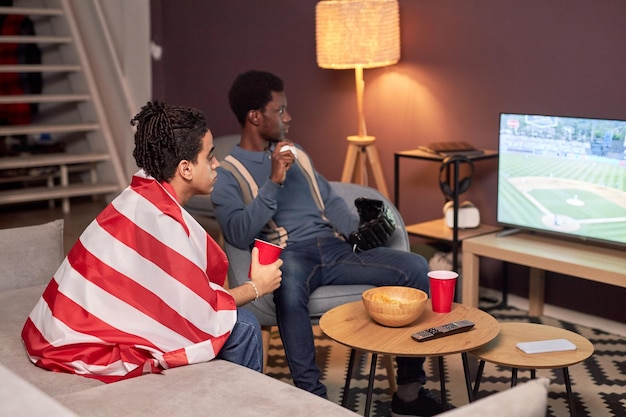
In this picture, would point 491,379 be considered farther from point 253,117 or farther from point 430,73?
point 430,73

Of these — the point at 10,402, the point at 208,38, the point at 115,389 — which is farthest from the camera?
the point at 208,38

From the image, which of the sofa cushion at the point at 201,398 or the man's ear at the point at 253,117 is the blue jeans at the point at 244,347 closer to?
the sofa cushion at the point at 201,398

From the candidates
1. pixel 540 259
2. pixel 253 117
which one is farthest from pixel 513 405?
pixel 540 259

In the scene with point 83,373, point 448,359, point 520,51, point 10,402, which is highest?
point 520,51

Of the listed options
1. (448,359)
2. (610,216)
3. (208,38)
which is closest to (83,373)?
(448,359)

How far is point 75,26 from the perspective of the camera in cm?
639

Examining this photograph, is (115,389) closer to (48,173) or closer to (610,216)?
(610,216)

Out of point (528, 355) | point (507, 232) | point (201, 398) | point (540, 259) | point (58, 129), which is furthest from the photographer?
point (58, 129)

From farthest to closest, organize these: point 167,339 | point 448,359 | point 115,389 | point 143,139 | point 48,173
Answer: point 48,173
point 448,359
point 143,139
point 167,339
point 115,389

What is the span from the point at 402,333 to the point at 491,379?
91 cm

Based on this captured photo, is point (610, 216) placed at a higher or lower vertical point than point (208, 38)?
lower

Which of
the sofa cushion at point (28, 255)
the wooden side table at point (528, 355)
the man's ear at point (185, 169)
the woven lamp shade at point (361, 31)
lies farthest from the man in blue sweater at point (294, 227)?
the woven lamp shade at point (361, 31)

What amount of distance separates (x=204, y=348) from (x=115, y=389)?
10.8 inches

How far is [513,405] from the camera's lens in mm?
1500
